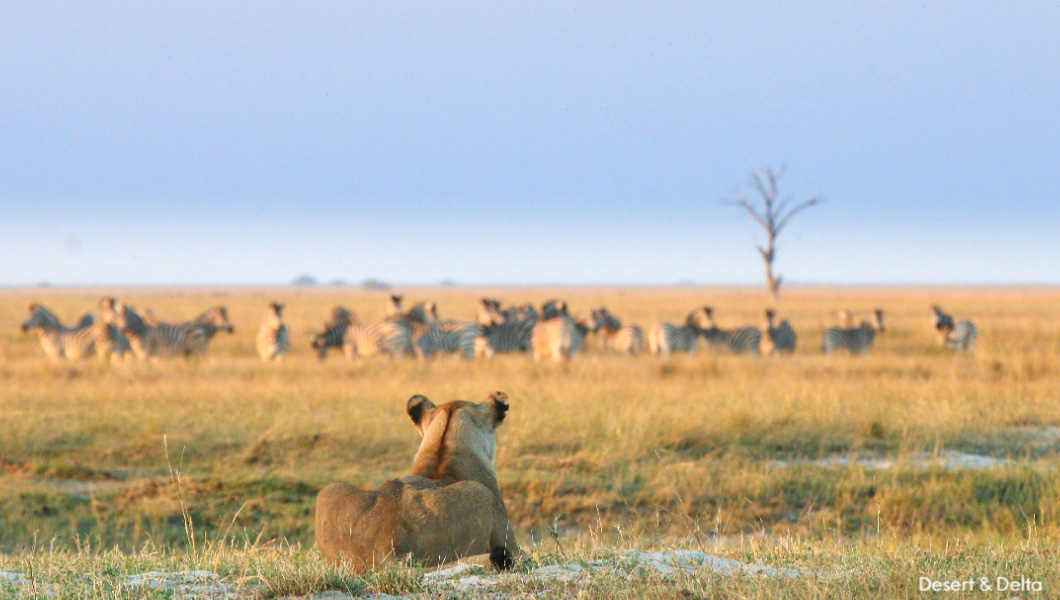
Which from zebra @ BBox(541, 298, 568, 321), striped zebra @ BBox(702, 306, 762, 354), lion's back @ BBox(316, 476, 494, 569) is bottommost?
striped zebra @ BBox(702, 306, 762, 354)

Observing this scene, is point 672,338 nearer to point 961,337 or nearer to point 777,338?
point 777,338

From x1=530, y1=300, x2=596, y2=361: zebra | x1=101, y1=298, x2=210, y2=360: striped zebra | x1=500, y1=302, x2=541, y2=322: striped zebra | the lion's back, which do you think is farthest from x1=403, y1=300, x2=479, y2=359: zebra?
the lion's back

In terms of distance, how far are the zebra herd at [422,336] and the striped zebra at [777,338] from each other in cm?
2

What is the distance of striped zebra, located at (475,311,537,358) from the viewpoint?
2264 centimetres

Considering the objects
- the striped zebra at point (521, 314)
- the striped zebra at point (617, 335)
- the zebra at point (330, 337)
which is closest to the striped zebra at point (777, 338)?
the striped zebra at point (617, 335)

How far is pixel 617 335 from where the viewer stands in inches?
945

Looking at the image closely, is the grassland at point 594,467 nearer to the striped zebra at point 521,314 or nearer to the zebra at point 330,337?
the zebra at point 330,337

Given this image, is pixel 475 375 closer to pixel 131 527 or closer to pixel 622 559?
pixel 131 527

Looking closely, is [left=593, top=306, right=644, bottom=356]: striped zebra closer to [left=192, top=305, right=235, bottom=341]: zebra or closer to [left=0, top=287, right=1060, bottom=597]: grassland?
[left=0, top=287, right=1060, bottom=597]: grassland

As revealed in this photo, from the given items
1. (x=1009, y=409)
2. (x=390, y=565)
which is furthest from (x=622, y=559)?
(x=1009, y=409)

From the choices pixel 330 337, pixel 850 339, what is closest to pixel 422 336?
pixel 330 337

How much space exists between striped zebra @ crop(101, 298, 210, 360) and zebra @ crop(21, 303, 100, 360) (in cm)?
61

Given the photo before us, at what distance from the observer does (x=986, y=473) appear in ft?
30.7

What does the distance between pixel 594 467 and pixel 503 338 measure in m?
13.0
